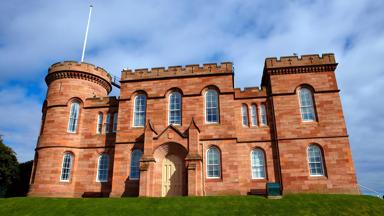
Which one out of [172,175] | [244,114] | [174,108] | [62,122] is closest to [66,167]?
[62,122]

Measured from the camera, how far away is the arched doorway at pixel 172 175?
22688mm

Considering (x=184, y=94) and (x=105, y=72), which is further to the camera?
(x=105, y=72)

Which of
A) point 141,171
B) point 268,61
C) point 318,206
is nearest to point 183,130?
point 141,171

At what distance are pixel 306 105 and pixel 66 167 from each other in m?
21.7

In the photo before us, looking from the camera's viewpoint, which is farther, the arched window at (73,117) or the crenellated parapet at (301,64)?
the arched window at (73,117)

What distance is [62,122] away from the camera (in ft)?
88.5

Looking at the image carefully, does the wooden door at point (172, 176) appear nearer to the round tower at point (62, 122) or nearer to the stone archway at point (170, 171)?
the stone archway at point (170, 171)

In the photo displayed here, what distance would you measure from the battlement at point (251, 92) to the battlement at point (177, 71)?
2113 millimetres

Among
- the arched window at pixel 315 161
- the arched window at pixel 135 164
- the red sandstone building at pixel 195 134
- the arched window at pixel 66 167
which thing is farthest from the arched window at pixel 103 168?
the arched window at pixel 315 161

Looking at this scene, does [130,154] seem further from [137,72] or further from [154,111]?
[137,72]

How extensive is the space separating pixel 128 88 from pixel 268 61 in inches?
510

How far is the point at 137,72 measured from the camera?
27.2 meters

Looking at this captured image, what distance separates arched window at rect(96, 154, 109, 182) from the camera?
25531 millimetres

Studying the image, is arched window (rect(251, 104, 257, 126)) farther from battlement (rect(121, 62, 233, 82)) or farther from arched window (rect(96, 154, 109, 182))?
arched window (rect(96, 154, 109, 182))
